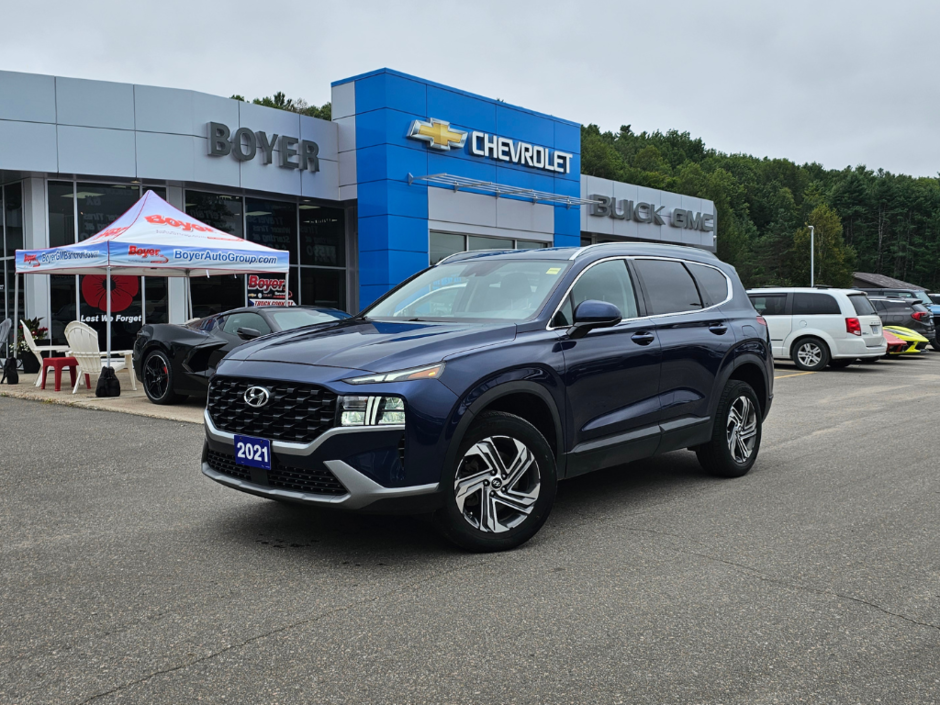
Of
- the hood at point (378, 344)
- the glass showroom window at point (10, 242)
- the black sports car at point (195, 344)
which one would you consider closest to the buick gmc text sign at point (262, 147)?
the glass showroom window at point (10, 242)

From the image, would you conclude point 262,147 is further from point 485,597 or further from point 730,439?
point 485,597

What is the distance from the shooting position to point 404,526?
5.08m

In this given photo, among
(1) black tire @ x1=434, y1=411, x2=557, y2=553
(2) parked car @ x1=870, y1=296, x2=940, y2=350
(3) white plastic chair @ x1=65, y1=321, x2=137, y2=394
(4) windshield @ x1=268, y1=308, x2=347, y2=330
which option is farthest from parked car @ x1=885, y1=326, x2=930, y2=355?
(1) black tire @ x1=434, y1=411, x2=557, y2=553

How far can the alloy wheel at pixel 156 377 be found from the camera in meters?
11.5

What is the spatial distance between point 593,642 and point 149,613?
74.5 inches

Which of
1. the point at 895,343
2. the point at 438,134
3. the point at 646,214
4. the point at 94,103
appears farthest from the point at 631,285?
the point at 646,214

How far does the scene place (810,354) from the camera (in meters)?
17.8

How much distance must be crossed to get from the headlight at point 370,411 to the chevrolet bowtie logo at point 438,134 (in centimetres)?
1764

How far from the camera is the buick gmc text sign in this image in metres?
18.7

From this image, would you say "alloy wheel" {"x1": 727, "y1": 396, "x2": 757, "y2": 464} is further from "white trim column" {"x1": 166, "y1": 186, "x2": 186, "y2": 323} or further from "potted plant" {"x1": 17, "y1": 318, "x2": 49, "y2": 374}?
"white trim column" {"x1": 166, "y1": 186, "x2": 186, "y2": 323}

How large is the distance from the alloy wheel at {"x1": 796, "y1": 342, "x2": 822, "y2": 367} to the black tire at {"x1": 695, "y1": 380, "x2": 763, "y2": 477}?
468 inches

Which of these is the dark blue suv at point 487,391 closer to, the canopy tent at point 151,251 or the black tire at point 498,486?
the black tire at point 498,486

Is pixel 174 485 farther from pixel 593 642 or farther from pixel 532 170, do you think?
pixel 532 170

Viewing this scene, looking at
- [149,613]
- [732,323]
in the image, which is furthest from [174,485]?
[732,323]
